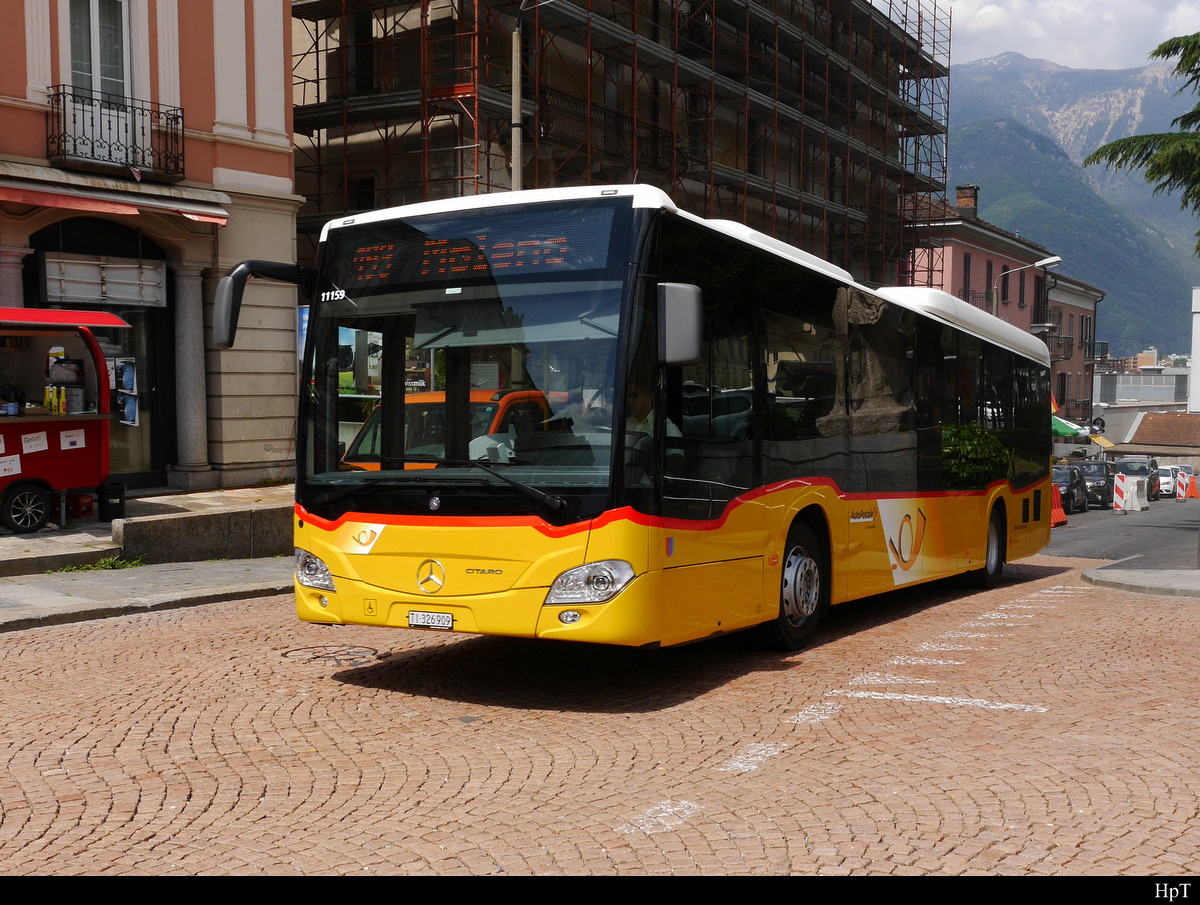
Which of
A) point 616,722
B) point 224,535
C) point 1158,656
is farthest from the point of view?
point 224,535

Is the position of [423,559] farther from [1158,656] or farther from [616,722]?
[1158,656]

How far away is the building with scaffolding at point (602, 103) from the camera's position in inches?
1027

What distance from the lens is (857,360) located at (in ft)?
33.5

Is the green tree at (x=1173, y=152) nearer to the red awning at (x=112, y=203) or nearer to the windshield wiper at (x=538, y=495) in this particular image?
the red awning at (x=112, y=203)

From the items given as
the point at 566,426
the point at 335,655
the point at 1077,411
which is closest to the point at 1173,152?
the point at 566,426

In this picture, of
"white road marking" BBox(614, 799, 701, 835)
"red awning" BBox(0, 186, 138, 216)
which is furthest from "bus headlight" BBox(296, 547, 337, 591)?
"red awning" BBox(0, 186, 138, 216)

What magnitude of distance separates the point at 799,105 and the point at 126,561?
104 ft

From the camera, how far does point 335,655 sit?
8.63m

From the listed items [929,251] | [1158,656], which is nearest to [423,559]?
[1158,656]

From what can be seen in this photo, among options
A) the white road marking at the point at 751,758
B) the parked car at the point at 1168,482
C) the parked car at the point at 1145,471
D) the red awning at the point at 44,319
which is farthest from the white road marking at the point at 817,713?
the parked car at the point at 1168,482

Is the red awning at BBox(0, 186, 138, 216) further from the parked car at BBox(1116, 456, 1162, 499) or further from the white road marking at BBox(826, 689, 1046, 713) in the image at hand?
the parked car at BBox(1116, 456, 1162, 499)

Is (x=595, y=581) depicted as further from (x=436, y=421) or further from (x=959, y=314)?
(x=959, y=314)

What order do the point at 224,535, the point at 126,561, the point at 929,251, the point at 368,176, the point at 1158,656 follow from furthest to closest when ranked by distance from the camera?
the point at 929,251 < the point at 368,176 < the point at 224,535 < the point at 126,561 < the point at 1158,656

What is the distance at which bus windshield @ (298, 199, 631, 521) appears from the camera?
6.89m
